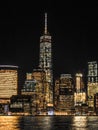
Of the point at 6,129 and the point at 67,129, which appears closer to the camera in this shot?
the point at 6,129

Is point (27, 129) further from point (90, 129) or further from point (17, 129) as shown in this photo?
point (90, 129)

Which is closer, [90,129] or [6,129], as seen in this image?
[6,129]

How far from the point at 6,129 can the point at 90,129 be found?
2101cm

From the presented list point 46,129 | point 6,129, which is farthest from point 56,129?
point 6,129

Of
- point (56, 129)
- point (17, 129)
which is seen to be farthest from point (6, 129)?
point (56, 129)

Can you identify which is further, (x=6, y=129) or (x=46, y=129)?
(x=46, y=129)

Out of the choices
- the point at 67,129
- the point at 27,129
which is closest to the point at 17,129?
the point at 27,129

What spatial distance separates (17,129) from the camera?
126 meters

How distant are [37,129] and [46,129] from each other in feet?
6.88

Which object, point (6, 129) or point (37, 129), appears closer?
point (6, 129)

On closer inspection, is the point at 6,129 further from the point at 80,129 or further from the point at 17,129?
the point at 80,129

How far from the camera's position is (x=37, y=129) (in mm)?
130000

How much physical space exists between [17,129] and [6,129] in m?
5.37

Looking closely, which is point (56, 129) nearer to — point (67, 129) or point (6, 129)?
point (67, 129)
